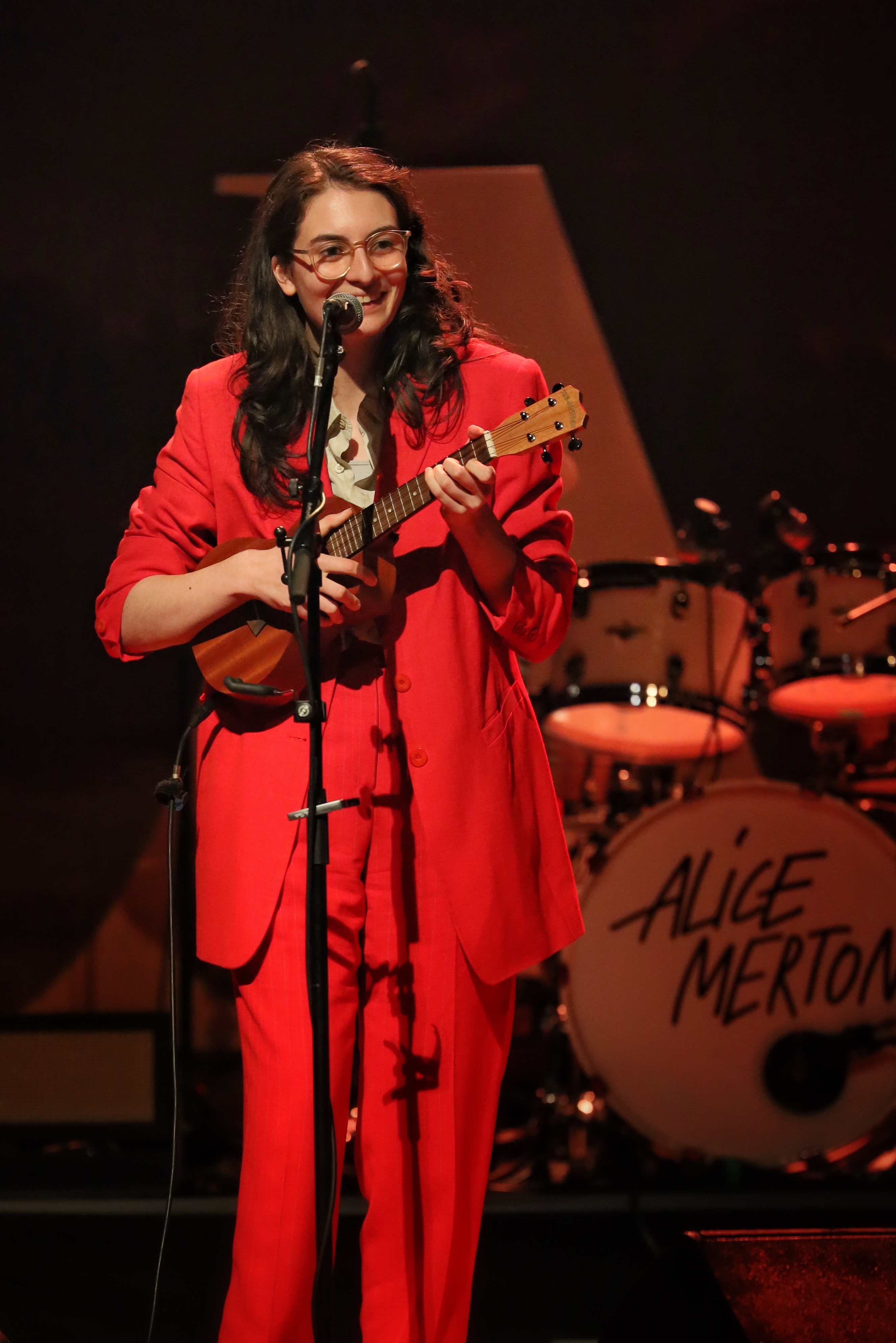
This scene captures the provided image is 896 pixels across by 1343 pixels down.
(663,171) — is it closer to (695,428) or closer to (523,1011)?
(695,428)

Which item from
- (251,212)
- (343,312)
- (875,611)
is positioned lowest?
(875,611)

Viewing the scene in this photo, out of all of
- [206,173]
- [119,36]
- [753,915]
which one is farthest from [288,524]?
[119,36]

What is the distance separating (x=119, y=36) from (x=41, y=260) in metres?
0.69

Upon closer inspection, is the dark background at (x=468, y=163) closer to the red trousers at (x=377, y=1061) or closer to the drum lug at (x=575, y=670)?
the drum lug at (x=575, y=670)

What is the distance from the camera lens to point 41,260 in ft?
11.9

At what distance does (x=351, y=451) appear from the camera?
181cm

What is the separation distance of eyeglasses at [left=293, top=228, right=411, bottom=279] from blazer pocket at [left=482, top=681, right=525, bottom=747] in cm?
63

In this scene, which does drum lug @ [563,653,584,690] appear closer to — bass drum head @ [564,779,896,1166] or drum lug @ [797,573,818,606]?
bass drum head @ [564,779,896,1166]

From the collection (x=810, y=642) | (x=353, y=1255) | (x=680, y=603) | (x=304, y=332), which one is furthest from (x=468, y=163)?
(x=353, y=1255)

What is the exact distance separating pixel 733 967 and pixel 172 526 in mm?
2109

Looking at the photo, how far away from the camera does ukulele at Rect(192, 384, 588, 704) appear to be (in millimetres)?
1581

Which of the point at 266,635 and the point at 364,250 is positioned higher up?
the point at 364,250

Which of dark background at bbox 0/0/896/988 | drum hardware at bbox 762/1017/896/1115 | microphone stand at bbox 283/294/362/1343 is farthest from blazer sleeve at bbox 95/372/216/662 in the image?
drum hardware at bbox 762/1017/896/1115

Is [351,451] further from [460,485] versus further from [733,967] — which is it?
[733,967]
